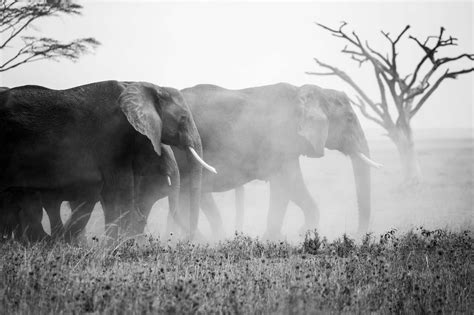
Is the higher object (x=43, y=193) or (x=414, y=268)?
(x=43, y=193)

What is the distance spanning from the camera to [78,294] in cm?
598

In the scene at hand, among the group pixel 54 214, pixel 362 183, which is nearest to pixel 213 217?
pixel 362 183

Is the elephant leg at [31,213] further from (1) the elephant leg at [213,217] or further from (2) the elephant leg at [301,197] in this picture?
(2) the elephant leg at [301,197]

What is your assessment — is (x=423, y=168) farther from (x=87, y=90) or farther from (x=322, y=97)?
(x=87, y=90)

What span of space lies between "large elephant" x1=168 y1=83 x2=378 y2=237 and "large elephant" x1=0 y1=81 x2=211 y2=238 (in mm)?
3161

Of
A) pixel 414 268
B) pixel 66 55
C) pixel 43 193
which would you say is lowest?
pixel 414 268

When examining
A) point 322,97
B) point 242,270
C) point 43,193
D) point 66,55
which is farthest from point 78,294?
point 66,55

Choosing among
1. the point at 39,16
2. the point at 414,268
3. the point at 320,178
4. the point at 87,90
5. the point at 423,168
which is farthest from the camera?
the point at 423,168

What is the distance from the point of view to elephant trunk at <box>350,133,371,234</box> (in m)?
15.1

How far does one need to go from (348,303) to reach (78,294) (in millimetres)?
2682

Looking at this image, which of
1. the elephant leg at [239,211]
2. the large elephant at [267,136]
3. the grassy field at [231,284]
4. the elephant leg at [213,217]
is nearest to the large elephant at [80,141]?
the grassy field at [231,284]

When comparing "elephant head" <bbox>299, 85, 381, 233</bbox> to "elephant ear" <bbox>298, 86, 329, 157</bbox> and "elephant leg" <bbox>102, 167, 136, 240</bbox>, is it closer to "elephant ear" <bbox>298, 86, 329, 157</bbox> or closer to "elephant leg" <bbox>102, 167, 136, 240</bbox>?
"elephant ear" <bbox>298, 86, 329, 157</bbox>

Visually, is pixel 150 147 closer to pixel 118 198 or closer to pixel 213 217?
pixel 118 198

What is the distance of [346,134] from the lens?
15.8 metres
